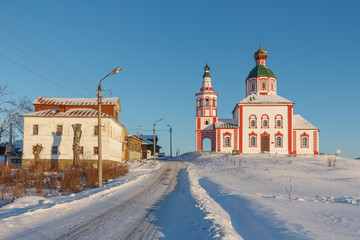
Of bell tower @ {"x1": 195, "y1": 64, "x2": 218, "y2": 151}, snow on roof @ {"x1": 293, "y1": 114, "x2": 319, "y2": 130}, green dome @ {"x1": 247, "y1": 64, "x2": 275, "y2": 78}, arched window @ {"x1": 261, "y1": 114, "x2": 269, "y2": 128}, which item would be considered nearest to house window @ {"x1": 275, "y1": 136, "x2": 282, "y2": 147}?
arched window @ {"x1": 261, "y1": 114, "x2": 269, "y2": 128}

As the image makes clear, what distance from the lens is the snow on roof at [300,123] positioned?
53000 millimetres

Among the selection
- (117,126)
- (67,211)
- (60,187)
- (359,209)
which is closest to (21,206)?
(67,211)

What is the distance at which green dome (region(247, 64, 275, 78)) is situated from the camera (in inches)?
2272

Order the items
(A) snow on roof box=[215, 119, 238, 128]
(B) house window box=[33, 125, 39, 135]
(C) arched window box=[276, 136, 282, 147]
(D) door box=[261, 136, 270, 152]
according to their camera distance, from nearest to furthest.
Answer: (B) house window box=[33, 125, 39, 135] → (D) door box=[261, 136, 270, 152] → (C) arched window box=[276, 136, 282, 147] → (A) snow on roof box=[215, 119, 238, 128]

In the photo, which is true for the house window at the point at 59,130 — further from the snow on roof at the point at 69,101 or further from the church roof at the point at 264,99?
the church roof at the point at 264,99

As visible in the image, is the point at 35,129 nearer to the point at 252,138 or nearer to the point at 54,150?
the point at 54,150

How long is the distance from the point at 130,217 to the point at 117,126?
113 ft

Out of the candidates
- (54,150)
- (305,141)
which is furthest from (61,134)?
(305,141)

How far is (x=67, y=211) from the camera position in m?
9.76

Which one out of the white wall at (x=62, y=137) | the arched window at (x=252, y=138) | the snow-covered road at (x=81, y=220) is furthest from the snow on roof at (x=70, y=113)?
the snow-covered road at (x=81, y=220)

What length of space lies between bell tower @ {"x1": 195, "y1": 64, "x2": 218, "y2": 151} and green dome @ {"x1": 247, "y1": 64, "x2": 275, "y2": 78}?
336 inches

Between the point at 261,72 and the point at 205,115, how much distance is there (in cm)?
1341

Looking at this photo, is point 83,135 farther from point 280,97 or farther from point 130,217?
point 280,97

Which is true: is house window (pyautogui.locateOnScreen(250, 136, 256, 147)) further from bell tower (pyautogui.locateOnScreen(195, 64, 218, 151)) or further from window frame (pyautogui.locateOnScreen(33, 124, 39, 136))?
window frame (pyautogui.locateOnScreen(33, 124, 39, 136))
